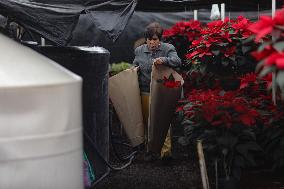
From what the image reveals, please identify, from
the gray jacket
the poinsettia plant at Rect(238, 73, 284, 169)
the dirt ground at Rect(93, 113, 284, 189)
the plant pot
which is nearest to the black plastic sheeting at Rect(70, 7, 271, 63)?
the gray jacket

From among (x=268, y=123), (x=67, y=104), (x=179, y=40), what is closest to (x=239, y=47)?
(x=268, y=123)

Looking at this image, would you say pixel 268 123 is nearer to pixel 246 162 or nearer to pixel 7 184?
pixel 246 162

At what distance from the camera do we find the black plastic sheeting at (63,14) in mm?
6113

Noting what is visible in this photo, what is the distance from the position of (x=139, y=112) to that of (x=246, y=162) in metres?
2.71

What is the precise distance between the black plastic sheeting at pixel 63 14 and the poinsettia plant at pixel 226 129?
132 centimetres

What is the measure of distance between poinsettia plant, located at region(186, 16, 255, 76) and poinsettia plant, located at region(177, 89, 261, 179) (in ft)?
5.02

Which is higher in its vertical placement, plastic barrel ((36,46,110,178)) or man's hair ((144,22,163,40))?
man's hair ((144,22,163,40))

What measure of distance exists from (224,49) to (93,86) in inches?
74.4

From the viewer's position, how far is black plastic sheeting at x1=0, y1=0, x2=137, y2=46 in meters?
6.11

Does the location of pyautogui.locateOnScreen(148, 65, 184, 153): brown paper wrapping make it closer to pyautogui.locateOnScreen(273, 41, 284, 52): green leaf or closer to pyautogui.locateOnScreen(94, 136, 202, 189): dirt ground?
pyautogui.locateOnScreen(94, 136, 202, 189): dirt ground

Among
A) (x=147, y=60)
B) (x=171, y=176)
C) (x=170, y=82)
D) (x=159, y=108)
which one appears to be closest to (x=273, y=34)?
(x=170, y=82)

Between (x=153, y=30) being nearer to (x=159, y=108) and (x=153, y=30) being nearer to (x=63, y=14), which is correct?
(x=159, y=108)

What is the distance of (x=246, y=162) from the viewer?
20.0 ft

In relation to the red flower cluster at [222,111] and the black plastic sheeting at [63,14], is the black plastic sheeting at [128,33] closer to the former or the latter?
the black plastic sheeting at [63,14]
